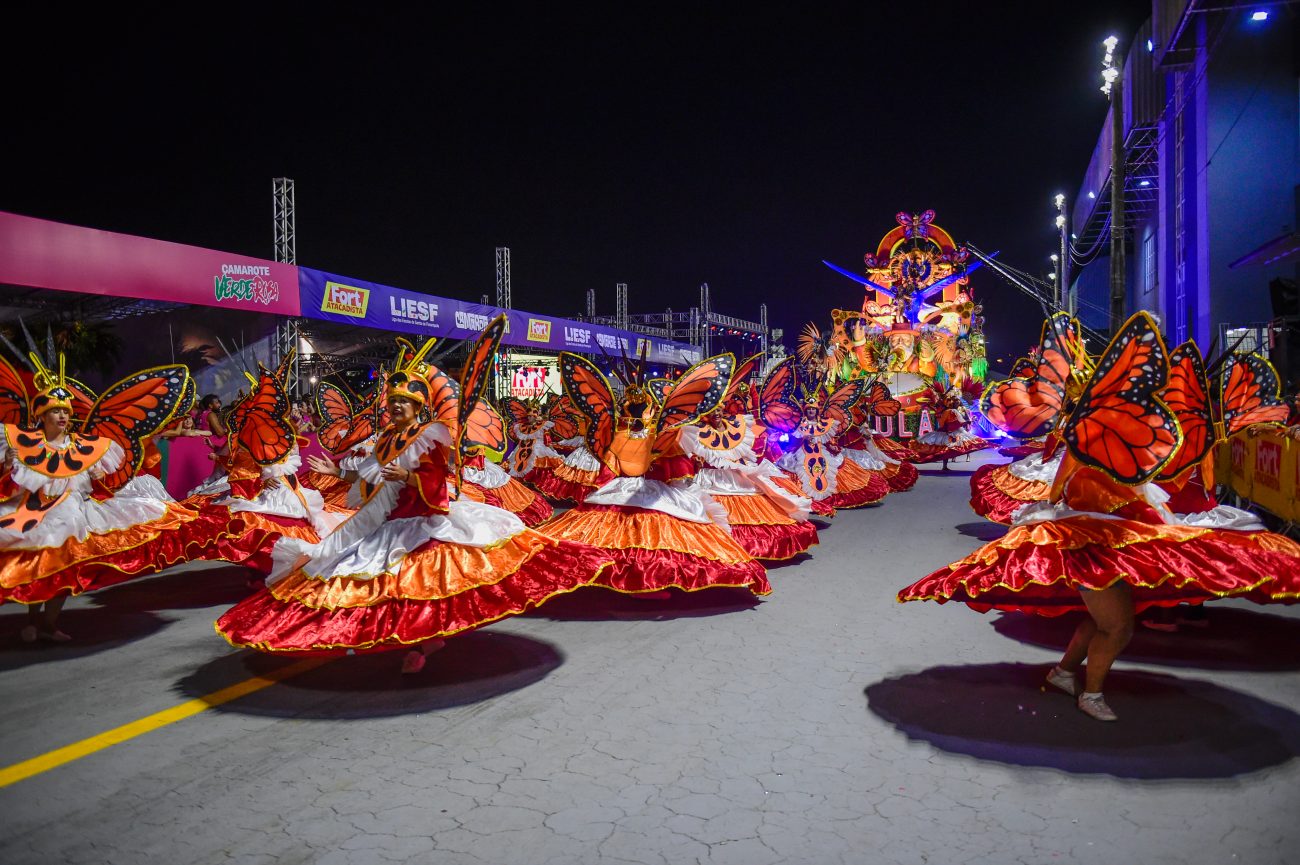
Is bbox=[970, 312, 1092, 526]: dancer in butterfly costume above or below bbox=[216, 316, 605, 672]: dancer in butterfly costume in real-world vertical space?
above

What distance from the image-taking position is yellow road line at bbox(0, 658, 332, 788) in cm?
409

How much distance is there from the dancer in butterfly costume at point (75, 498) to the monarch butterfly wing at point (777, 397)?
7849 millimetres

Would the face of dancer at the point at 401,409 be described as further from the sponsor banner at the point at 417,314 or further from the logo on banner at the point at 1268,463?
the logo on banner at the point at 1268,463

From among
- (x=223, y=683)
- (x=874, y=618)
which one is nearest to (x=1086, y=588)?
(x=874, y=618)

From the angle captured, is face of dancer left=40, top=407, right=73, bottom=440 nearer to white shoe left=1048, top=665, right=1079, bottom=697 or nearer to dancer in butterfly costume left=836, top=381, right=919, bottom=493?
white shoe left=1048, top=665, right=1079, bottom=697

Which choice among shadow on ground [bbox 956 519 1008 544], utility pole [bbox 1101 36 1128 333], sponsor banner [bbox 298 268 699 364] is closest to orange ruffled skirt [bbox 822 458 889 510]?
shadow on ground [bbox 956 519 1008 544]

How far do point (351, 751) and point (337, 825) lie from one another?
77 cm

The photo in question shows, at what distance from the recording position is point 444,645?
231 inches

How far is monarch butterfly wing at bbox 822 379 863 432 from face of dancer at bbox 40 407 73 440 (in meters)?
10.3

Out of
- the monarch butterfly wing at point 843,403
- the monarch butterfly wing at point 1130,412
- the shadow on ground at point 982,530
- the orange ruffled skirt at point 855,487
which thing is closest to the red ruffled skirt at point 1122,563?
the monarch butterfly wing at point 1130,412

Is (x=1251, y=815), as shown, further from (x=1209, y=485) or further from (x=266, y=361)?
(x=266, y=361)

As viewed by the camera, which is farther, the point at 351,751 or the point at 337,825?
the point at 351,751

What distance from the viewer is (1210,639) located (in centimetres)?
615

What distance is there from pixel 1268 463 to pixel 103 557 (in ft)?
33.0
